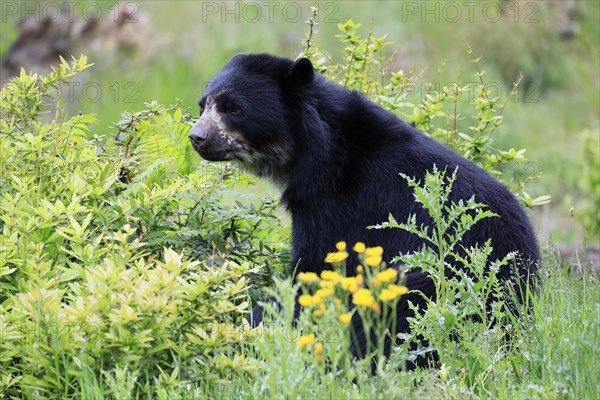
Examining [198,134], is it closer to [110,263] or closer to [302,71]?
[302,71]

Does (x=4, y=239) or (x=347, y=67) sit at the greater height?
(x=347, y=67)

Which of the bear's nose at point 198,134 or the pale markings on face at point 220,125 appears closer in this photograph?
the bear's nose at point 198,134

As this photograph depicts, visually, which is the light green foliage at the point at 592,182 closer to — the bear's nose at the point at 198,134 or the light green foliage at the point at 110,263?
the light green foliage at the point at 110,263

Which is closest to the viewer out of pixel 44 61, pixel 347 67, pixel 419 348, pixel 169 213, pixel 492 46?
pixel 419 348

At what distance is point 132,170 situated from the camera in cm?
514

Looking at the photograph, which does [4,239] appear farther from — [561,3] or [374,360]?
[561,3]

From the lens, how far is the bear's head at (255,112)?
5.09 meters

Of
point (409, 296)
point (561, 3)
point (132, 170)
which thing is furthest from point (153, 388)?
point (561, 3)

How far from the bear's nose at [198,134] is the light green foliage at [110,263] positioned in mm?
204

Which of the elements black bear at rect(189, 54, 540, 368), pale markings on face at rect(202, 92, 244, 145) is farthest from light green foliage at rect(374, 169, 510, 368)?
pale markings on face at rect(202, 92, 244, 145)

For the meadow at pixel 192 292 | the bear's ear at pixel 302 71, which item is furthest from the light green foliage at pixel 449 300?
the bear's ear at pixel 302 71

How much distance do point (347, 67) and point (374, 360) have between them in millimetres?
2489

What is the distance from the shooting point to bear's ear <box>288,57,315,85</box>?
498 centimetres

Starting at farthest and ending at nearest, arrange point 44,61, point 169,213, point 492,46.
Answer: point 492,46
point 44,61
point 169,213
